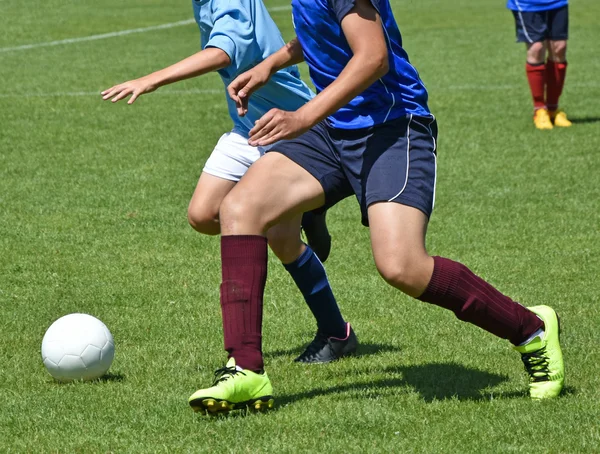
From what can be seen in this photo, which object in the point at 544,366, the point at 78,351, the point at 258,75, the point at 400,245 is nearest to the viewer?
the point at 400,245

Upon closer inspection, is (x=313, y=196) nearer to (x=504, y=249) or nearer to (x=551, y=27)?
(x=504, y=249)

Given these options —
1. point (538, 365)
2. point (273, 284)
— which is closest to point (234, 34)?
point (538, 365)

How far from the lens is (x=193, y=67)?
4605 millimetres

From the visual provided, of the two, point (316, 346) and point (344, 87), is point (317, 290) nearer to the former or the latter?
point (316, 346)

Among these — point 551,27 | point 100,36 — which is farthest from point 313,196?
point 100,36

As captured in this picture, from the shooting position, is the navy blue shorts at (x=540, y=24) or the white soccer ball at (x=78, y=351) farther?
the navy blue shorts at (x=540, y=24)

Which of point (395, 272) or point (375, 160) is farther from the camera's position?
point (375, 160)

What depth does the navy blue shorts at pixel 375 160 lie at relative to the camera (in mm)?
4289

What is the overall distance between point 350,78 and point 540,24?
822 cm

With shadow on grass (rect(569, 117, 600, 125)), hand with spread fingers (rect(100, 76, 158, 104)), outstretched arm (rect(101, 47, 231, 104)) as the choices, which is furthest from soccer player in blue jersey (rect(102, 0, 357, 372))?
shadow on grass (rect(569, 117, 600, 125))

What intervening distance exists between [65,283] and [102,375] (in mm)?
1814

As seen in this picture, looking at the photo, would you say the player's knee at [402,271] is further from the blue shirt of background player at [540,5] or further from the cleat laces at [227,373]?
the blue shirt of background player at [540,5]

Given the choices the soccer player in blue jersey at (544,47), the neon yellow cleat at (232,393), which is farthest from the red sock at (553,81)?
the neon yellow cleat at (232,393)

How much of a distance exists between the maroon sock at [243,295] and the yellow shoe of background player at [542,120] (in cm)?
816
